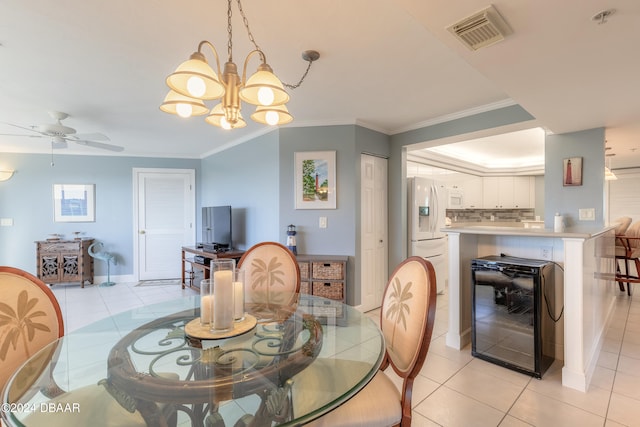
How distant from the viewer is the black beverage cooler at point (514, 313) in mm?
2182

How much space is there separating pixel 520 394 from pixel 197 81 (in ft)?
8.88

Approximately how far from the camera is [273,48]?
201 cm

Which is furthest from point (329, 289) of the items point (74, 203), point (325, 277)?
point (74, 203)

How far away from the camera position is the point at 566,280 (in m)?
2.08

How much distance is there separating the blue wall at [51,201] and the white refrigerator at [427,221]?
4.40 meters

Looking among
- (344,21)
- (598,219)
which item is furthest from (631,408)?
(344,21)

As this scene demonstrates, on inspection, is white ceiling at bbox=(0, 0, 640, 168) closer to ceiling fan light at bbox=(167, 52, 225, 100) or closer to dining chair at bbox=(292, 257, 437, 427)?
ceiling fan light at bbox=(167, 52, 225, 100)

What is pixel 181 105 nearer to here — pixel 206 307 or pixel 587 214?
pixel 206 307

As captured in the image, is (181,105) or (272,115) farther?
(272,115)

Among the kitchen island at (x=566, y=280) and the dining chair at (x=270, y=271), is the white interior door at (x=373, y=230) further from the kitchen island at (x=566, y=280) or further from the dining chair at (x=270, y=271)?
the dining chair at (x=270, y=271)

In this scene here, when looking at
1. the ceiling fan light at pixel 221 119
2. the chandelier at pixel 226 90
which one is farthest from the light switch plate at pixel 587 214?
the ceiling fan light at pixel 221 119

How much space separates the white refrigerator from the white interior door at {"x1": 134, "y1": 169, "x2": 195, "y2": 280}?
4196 mm

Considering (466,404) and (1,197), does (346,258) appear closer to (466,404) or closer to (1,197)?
(466,404)

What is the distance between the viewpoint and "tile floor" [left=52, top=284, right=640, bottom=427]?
1.75 metres
